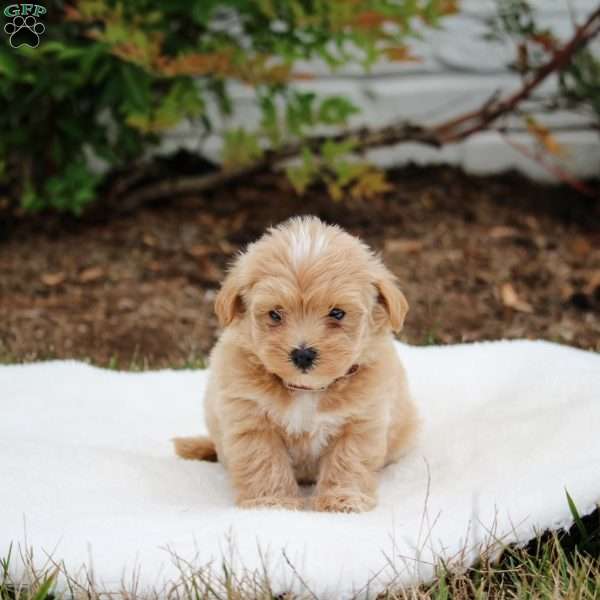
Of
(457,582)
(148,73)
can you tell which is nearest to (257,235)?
(148,73)

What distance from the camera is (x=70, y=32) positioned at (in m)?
5.61

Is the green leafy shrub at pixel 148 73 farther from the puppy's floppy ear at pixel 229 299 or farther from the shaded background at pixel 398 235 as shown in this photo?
the puppy's floppy ear at pixel 229 299

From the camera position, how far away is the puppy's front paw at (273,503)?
2.98m

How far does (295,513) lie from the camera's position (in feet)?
9.08

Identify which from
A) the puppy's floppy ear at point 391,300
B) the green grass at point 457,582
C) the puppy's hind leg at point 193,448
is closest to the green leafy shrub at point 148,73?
the puppy's hind leg at point 193,448

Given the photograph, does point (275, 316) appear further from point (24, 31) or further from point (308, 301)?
point (24, 31)

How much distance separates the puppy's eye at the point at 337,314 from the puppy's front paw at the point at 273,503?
0.66 metres

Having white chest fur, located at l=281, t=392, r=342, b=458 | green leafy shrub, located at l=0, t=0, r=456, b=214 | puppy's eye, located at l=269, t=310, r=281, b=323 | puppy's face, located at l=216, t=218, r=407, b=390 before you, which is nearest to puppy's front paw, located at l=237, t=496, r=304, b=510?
white chest fur, located at l=281, t=392, r=342, b=458

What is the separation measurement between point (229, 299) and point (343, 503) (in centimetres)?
79

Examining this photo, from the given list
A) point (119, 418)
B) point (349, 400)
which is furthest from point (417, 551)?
point (119, 418)

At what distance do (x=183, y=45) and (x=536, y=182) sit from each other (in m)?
3.19

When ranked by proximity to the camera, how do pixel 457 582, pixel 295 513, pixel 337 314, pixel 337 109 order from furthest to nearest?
pixel 337 109, pixel 337 314, pixel 295 513, pixel 457 582

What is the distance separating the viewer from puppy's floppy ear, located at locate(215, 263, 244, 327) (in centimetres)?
300

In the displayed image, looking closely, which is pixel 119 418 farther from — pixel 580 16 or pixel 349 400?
pixel 580 16
